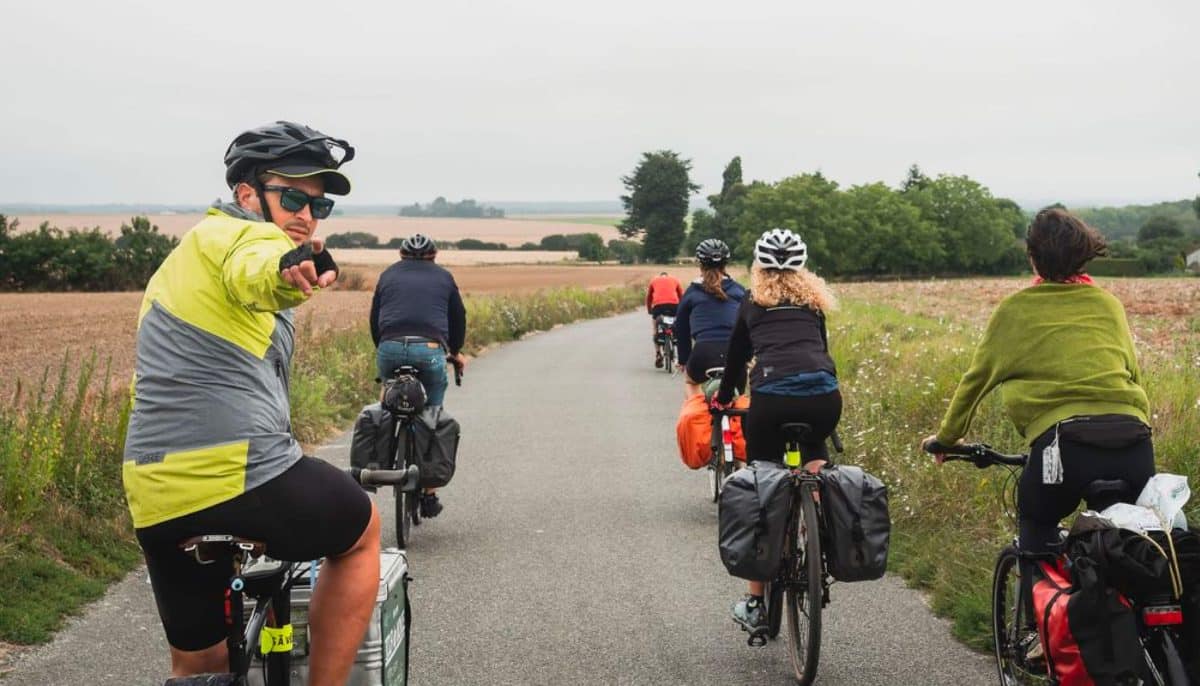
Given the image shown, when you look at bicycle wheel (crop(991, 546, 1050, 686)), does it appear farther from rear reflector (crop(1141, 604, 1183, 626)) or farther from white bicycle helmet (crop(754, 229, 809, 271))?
white bicycle helmet (crop(754, 229, 809, 271))

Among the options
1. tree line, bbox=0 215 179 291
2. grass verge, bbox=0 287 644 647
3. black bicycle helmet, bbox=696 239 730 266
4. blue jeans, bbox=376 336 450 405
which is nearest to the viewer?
grass verge, bbox=0 287 644 647

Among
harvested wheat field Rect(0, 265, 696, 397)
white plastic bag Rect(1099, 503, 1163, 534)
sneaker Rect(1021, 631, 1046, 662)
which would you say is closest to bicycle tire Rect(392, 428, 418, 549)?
harvested wheat field Rect(0, 265, 696, 397)

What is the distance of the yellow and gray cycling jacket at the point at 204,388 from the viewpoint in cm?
326

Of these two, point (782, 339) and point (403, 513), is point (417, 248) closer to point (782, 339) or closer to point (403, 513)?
point (403, 513)

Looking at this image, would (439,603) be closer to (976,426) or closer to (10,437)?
(10,437)

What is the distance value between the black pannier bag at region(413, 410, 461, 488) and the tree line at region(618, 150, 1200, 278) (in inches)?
4638

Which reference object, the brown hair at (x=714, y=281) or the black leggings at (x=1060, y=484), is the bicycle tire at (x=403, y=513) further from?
the black leggings at (x=1060, y=484)

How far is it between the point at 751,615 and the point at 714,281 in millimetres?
3871

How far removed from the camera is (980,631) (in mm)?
6320

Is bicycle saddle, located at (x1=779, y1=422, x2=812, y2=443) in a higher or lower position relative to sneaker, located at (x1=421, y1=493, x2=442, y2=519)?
higher

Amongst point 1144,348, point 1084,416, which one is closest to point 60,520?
point 1084,416

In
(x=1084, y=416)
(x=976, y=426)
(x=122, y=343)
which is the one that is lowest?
(x=122, y=343)

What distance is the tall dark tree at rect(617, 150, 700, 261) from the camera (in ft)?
507

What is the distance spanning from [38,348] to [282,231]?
2799 cm
